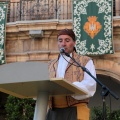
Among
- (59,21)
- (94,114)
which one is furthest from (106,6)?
(94,114)

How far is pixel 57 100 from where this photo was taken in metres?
3.08

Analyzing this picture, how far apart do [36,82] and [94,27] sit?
706 centimetres

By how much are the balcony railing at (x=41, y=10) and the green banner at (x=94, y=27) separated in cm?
70

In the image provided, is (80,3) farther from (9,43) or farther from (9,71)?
(9,71)

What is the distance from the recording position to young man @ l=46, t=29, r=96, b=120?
118 inches

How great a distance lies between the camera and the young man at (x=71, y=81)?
2.99 metres

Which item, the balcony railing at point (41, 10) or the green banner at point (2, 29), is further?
the balcony railing at point (41, 10)

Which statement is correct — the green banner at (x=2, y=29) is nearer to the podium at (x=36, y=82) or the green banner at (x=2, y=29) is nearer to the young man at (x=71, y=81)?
the young man at (x=71, y=81)

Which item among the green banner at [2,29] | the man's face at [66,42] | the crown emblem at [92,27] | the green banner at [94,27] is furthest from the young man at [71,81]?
the green banner at [2,29]

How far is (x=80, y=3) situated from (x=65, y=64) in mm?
6726

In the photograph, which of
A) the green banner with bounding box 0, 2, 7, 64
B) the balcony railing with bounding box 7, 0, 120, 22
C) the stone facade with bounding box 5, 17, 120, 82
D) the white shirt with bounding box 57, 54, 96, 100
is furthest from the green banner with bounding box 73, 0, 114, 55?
the white shirt with bounding box 57, 54, 96, 100

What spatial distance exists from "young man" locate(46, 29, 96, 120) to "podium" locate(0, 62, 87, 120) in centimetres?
21

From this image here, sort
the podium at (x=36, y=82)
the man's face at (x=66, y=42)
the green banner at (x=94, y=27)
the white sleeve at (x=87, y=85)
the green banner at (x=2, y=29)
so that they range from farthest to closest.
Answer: the green banner at (x=2, y=29) → the green banner at (x=94, y=27) → the man's face at (x=66, y=42) → the white sleeve at (x=87, y=85) → the podium at (x=36, y=82)

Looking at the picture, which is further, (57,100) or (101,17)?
(101,17)
